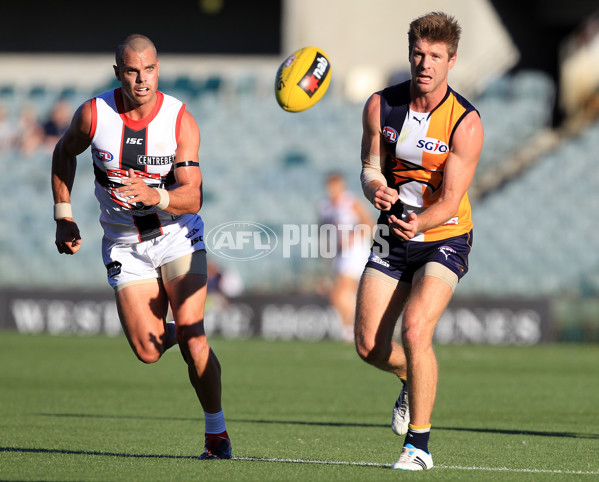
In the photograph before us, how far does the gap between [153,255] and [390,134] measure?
1651mm

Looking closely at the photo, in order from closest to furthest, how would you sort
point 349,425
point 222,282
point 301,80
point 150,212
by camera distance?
point 150,212 < point 301,80 < point 349,425 < point 222,282

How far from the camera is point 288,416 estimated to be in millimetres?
9211

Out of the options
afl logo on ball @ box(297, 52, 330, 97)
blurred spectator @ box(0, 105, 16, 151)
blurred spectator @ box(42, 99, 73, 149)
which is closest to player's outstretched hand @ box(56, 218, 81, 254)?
afl logo on ball @ box(297, 52, 330, 97)

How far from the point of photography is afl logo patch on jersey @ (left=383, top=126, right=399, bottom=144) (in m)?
6.56

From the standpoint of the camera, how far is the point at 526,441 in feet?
24.9

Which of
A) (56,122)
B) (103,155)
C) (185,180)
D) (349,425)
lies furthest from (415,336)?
(56,122)

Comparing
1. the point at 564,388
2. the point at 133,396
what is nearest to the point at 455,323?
the point at 564,388

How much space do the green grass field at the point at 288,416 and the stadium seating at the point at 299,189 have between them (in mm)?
3801

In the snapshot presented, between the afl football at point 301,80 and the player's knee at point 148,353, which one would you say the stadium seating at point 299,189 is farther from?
the player's knee at point 148,353

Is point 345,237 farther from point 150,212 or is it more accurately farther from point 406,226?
point 406,226

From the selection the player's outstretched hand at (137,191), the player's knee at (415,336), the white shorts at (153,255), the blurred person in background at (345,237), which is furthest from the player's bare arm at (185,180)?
the blurred person in background at (345,237)

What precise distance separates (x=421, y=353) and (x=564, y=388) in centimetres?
592

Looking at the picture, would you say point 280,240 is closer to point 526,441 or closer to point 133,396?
point 133,396

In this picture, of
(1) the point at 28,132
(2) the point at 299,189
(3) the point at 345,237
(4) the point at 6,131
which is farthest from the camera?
(4) the point at 6,131
